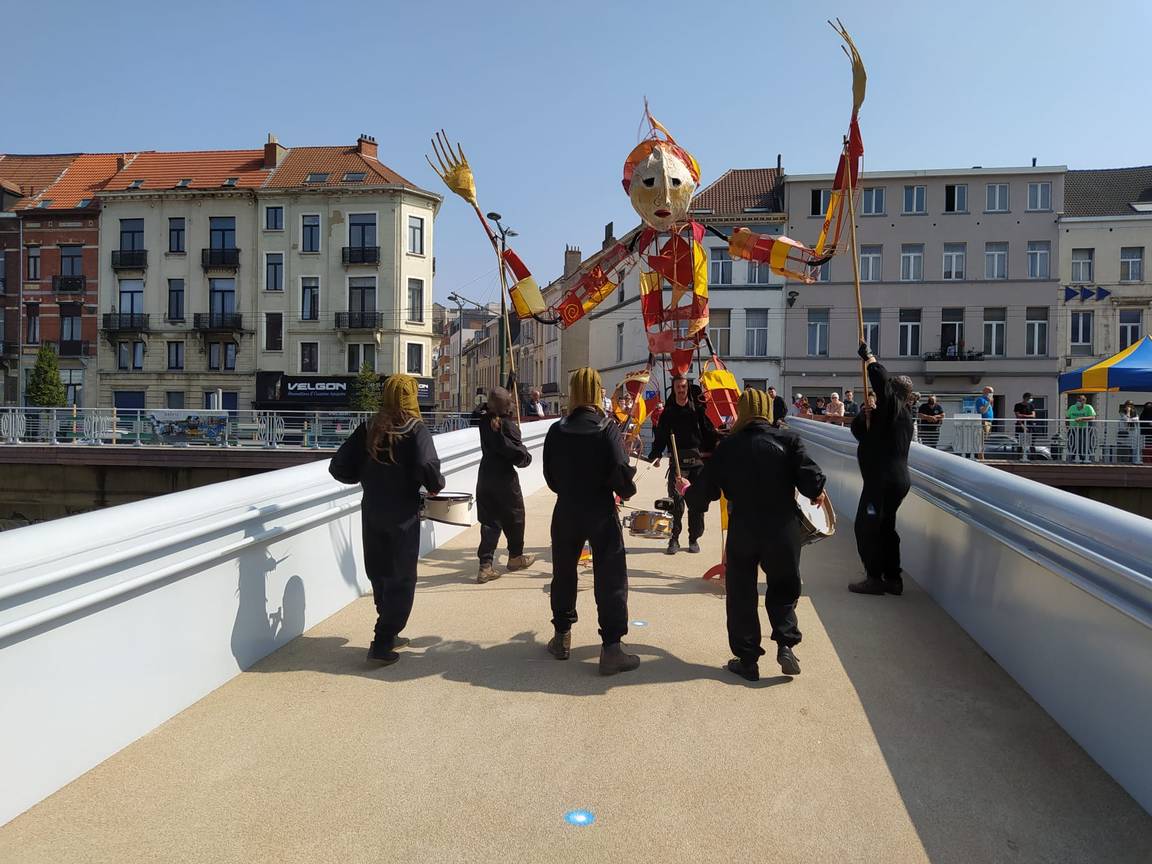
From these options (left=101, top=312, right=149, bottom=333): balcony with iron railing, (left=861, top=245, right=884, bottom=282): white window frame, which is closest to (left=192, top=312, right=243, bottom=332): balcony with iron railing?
(left=101, top=312, right=149, bottom=333): balcony with iron railing

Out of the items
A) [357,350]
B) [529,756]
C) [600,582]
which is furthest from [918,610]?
[357,350]

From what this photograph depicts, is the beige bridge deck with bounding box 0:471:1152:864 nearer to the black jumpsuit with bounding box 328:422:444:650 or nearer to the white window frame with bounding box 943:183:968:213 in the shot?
the black jumpsuit with bounding box 328:422:444:650

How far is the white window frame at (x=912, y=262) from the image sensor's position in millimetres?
34781

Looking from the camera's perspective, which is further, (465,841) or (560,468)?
(560,468)

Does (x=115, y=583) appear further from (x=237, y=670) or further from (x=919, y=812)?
(x=919, y=812)

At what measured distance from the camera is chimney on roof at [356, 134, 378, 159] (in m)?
40.2

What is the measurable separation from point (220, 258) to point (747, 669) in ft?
129

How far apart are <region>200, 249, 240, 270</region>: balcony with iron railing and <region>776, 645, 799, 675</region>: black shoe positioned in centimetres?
3882

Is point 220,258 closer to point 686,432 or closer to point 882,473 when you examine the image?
point 686,432

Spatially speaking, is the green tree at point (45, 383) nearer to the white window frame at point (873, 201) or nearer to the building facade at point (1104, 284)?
the white window frame at point (873, 201)

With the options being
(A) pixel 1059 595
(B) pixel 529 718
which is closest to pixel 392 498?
(B) pixel 529 718

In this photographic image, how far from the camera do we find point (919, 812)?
2.98 meters

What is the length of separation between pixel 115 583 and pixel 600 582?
2.34 meters

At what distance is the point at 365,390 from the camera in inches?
1391
